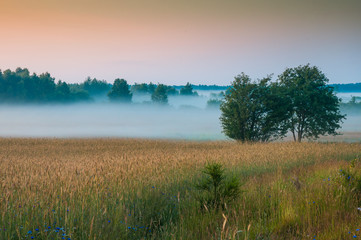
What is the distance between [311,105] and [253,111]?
712cm

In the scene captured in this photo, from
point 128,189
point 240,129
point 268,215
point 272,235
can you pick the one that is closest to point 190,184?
point 128,189

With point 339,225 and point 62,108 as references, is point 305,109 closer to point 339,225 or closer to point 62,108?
point 339,225

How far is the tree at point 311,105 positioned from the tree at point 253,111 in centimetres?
180

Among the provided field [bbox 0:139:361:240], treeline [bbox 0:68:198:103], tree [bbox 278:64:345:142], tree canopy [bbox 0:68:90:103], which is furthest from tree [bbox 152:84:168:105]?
field [bbox 0:139:361:240]

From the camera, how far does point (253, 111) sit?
32438 mm

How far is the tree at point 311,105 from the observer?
33.8m

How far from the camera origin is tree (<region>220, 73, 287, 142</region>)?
107ft

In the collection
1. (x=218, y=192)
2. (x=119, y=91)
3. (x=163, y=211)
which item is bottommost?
(x=163, y=211)

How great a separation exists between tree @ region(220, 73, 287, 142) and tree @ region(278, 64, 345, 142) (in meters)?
1.80

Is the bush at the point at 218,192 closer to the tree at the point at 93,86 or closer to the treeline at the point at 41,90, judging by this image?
the treeline at the point at 41,90

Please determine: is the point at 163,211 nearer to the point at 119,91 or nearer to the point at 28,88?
the point at 28,88

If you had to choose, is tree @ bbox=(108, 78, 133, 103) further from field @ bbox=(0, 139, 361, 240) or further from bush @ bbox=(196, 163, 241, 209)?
bush @ bbox=(196, 163, 241, 209)

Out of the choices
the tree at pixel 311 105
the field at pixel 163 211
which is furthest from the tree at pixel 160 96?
the field at pixel 163 211

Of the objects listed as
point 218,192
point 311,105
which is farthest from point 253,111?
point 218,192
